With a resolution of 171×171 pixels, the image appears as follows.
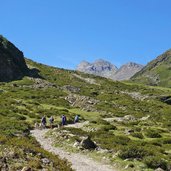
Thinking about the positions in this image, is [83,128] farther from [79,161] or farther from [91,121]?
[79,161]

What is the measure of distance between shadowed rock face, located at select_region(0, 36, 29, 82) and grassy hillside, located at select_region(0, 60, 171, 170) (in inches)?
185

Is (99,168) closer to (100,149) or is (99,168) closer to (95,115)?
(100,149)

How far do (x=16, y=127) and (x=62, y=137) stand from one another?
6480mm

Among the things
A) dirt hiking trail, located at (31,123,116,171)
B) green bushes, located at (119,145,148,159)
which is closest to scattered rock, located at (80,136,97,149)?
dirt hiking trail, located at (31,123,116,171)

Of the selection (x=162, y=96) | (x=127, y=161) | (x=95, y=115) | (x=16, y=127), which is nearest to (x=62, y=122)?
(x=16, y=127)

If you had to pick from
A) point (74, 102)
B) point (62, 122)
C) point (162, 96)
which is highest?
point (162, 96)

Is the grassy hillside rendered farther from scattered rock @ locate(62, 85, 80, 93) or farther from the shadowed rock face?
the shadowed rock face

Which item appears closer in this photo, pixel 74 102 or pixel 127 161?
pixel 127 161

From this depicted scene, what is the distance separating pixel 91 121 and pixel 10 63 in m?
58.3

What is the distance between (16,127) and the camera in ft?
134

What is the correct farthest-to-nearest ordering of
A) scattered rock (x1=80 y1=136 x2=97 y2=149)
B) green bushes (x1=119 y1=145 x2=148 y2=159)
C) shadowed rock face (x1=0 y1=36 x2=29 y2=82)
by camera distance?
shadowed rock face (x1=0 y1=36 x2=29 y2=82)
scattered rock (x1=80 y1=136 x2=97 y2=149)
green bushes (x1=119 y1=145 x2=148 y2=159)

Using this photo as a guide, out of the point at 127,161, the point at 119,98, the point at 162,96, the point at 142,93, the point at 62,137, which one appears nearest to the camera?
the point at 127,161

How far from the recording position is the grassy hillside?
90.5 ft

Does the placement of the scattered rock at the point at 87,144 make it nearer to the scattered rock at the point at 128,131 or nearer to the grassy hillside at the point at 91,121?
the grassy hillside at the point at 91,121
